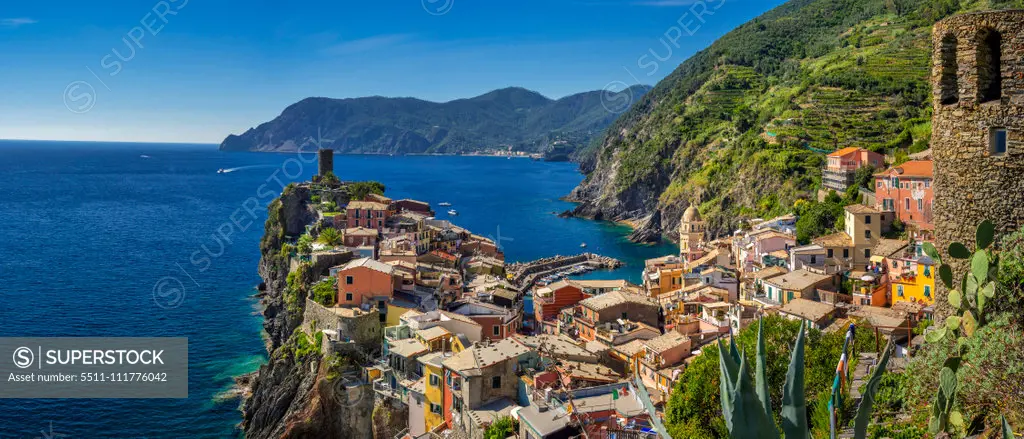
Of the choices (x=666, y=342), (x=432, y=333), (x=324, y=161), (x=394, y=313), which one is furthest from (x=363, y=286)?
(x=324, y=161)

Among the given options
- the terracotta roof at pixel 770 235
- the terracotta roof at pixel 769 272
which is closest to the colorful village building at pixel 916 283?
the terracotta roof at pixel 769 272

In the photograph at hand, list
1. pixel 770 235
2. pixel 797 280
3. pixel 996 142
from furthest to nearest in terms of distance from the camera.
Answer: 1. pixel 770 235
2. pixel 797 280
3. pixel 996 142

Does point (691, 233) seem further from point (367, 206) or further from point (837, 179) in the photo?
point (367, 206)

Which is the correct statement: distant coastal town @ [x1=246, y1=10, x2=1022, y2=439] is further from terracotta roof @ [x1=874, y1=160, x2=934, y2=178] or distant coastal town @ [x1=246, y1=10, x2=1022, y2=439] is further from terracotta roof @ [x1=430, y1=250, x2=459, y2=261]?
terracotta roof @ [x1=430, y1=250, x2=459, y2=261]

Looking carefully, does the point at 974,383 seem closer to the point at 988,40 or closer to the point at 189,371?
the point at 988,40

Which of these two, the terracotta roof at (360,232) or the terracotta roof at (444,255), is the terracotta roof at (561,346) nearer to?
the terracotta roof at (444,255)

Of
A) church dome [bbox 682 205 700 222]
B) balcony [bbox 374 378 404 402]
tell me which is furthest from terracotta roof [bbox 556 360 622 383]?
church dome [bbox 682 205 700 222]

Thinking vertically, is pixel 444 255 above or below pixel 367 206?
below

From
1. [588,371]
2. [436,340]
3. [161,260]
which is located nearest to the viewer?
[588,371]
